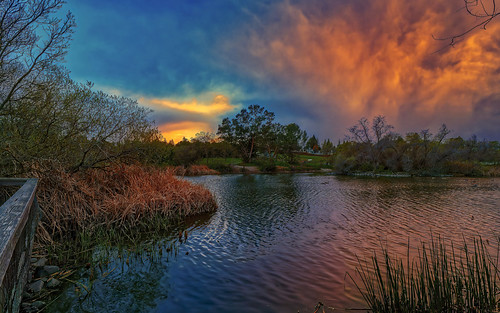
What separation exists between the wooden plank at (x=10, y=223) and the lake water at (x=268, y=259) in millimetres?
2774

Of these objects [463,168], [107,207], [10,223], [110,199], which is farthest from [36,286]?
[463,168]

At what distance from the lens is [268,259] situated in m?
7.96

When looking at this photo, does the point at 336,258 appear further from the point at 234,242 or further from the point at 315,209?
the point at 315,209

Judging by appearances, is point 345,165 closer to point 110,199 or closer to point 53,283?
point 110,199

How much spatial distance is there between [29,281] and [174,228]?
20.0 ft

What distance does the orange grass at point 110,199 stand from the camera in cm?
926

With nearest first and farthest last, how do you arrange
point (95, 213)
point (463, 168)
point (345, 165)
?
point (95, 213), point (463, 168), point (345, 165)

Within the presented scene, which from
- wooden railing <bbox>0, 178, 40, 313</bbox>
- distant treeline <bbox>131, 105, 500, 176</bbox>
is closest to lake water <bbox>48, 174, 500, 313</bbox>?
wooden railing <bbox>0, 178, 40, 313</bbox>

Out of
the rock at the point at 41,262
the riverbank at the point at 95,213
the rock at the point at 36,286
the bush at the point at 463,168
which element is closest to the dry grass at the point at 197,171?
the riverbank at the point at 95,213

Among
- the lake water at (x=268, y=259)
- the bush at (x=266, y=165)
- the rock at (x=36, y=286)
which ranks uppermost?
the bush at (x=266, y=165)

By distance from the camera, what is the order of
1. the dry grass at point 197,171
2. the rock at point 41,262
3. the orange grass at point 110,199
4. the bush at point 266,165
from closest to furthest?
the rock at point 41,262 → the orange grass at point 110,199 → the dry grass at point 197,171 → the bush at point 266,165

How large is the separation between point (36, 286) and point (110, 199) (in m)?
5.90

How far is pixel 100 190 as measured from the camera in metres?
11.8

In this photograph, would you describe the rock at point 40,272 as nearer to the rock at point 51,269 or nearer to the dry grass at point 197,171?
the rock at point 51,269
